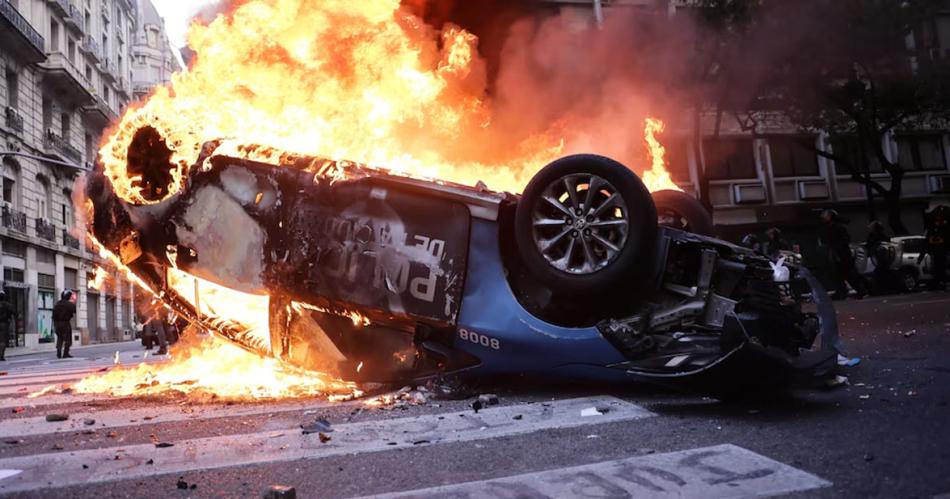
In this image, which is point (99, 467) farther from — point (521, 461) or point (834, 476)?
point (834, 476)

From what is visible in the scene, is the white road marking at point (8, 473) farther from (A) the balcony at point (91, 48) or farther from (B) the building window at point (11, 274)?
(A) the balcony at point (91, 48)

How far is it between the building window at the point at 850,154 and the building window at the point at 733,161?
3.48 meters

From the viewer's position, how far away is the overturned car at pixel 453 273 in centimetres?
443

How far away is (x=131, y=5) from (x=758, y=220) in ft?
145

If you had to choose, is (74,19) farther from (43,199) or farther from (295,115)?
(295,115)

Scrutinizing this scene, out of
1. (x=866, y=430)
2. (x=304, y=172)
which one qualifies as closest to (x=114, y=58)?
(x=304, y=172)

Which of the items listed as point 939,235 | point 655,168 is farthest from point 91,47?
point 939,235

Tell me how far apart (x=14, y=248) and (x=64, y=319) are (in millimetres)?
12715

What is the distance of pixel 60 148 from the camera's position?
105 ft

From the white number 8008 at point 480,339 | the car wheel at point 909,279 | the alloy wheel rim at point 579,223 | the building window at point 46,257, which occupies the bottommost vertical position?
the white number 8008 at point 480,339

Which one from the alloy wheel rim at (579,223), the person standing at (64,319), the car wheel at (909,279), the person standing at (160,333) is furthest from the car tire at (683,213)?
the person standing at (64,319)

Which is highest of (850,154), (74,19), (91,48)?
(74,19)

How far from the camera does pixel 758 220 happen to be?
98.0ft

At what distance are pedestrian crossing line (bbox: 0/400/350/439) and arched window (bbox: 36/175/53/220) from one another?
28820mm
